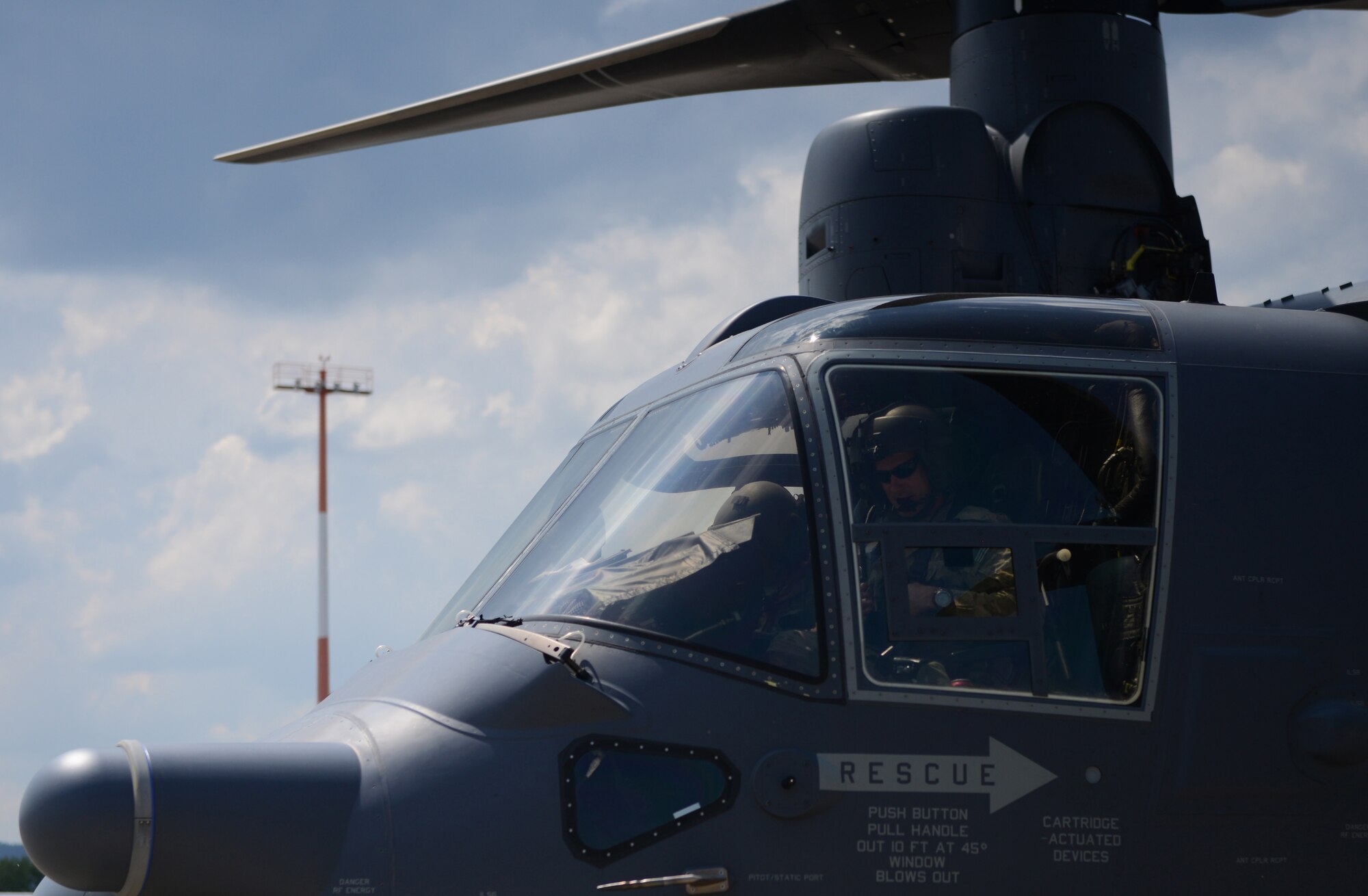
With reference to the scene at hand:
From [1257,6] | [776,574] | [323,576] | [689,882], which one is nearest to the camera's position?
[689,882]

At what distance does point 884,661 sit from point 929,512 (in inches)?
17.6

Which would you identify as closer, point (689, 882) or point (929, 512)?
point (689, 882)

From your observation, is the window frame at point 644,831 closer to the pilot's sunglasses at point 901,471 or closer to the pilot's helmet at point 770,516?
the pilot's helmet at point 770,516

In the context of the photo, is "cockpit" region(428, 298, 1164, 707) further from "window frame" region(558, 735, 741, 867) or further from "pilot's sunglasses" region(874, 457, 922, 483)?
"window frame" region(558, 735, 741, 867)

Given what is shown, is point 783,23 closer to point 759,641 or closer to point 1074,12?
point 1074,12

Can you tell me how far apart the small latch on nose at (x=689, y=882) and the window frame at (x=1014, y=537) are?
1.80 ft

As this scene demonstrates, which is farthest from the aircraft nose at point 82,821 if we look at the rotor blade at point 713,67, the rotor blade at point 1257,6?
the rotor blade at point 1257,6

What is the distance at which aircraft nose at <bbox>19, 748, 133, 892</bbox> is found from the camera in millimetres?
2893

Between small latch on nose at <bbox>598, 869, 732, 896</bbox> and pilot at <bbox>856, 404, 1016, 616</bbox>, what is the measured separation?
0.76 meters

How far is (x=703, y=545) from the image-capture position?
3.55 m

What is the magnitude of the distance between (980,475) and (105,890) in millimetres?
2368

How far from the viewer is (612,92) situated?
23.2 ft

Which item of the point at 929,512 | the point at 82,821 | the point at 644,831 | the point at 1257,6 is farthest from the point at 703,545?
the point at 1257,6

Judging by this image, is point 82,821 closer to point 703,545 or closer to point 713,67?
point 703,545
